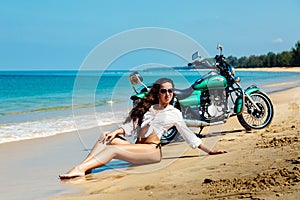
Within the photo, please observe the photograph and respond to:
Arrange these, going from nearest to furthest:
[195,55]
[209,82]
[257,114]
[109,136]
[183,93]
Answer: [109,136] → [195,55] → [183,93] → [209,82] → [257,114]

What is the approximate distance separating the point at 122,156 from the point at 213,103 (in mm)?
2442

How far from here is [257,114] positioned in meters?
7.19

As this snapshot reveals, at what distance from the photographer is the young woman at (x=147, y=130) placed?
484 cm

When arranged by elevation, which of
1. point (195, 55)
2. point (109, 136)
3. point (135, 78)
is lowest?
point (109, 136)

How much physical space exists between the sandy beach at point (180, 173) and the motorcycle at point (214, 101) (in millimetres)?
289

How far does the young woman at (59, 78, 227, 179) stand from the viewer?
15.9ft

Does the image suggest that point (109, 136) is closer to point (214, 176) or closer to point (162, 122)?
point (162, 122)

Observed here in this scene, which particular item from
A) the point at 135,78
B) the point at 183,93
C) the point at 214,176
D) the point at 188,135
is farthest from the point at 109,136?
the point at 183,93

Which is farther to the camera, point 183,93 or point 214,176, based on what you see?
point 183,93

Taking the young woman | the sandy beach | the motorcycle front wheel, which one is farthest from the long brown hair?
the motorcycle front wheel

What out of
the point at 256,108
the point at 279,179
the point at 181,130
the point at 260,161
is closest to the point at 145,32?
the point at 181,130

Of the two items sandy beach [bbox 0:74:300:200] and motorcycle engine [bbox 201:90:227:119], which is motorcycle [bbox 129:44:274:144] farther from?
sandy beach [bbox 0:74:300:200]

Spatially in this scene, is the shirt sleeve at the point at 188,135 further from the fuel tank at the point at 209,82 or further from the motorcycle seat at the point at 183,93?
the fuel tank at the point at 209,82

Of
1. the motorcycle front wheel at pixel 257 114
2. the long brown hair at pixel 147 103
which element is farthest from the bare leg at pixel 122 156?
the motorcycle front wheel at pixel 257 114
